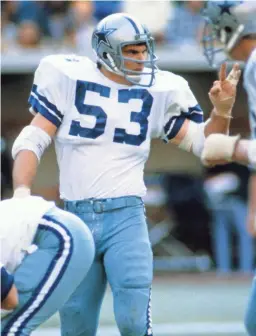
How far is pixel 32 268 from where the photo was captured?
14.9 feet

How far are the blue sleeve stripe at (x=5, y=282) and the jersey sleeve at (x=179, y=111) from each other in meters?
1.42

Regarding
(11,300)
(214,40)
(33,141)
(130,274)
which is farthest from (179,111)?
(11,300)

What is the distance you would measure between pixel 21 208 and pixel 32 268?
23 centimetres

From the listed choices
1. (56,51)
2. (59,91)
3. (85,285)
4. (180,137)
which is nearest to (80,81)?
(59,91)

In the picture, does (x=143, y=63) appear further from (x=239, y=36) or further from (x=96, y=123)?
(x=239, y=36)

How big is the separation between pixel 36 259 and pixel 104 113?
1.07 metres

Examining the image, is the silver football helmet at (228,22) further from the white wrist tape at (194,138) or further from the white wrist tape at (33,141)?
the white wrist tape at (33,141)

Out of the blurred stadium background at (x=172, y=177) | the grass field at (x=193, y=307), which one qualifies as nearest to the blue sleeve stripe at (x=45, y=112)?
the grass field at (x=193, y=307)

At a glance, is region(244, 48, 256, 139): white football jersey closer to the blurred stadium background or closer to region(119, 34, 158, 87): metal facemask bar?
region(119, 34, 158, 87): metal facemask bar

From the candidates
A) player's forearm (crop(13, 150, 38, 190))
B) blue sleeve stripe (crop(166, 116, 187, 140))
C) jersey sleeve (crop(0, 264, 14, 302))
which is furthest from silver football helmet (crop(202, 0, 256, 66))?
jersey sleeve (crop(0, 264, 14, 302))

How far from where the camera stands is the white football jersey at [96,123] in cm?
537

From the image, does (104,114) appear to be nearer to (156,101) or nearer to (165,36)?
(156,101)

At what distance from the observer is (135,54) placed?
546cm

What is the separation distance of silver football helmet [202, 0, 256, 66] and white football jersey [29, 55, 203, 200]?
1.39 ft
